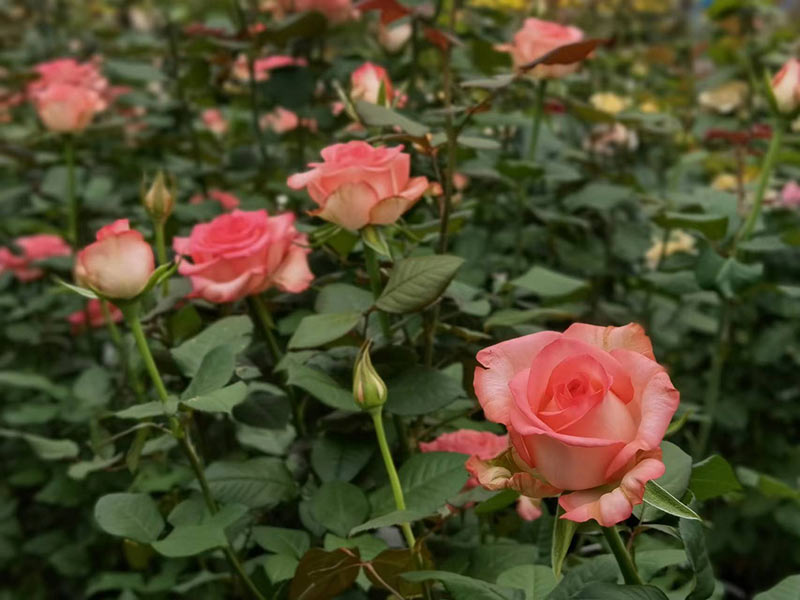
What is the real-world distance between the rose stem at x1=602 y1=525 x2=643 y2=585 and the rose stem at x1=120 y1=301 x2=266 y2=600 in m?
0.39

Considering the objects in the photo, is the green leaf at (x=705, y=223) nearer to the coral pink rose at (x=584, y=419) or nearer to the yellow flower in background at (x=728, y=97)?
the coral pink rose at (x=584, y=419)

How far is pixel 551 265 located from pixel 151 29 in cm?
246

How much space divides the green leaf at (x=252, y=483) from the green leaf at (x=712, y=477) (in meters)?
0.43

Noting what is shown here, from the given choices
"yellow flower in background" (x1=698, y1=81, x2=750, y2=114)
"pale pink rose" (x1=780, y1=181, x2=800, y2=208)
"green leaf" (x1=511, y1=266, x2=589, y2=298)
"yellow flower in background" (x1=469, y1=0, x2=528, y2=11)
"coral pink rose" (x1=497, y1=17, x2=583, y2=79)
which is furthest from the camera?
"yellow flower in background" (x1=698, y1=81, x2=750, y2=114)

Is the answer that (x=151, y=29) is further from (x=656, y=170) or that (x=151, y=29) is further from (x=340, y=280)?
(x=340, y=280)

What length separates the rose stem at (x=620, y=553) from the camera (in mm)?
617

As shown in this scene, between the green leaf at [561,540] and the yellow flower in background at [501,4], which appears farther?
the yellow flower in background at [501,4]

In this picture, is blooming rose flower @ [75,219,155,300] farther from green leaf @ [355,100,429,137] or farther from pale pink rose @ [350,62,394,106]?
pale pink rose @ [350,62,394,106]

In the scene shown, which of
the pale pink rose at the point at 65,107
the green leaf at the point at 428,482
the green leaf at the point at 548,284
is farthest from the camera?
the pale pink rose at the point at 65,107

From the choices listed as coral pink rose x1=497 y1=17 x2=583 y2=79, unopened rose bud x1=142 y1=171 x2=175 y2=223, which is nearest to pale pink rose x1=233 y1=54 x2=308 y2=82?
coral pink rose x1=497 y1=17 x2=583 y2=79

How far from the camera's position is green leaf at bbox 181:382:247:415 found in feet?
2.56

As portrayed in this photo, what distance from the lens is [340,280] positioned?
3.63 feet

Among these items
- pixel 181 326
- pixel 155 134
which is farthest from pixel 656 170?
pixel 181 326

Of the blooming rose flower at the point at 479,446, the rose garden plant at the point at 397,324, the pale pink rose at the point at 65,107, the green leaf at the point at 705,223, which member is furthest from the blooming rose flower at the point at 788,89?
the pale pink rose at the point at 65,107
